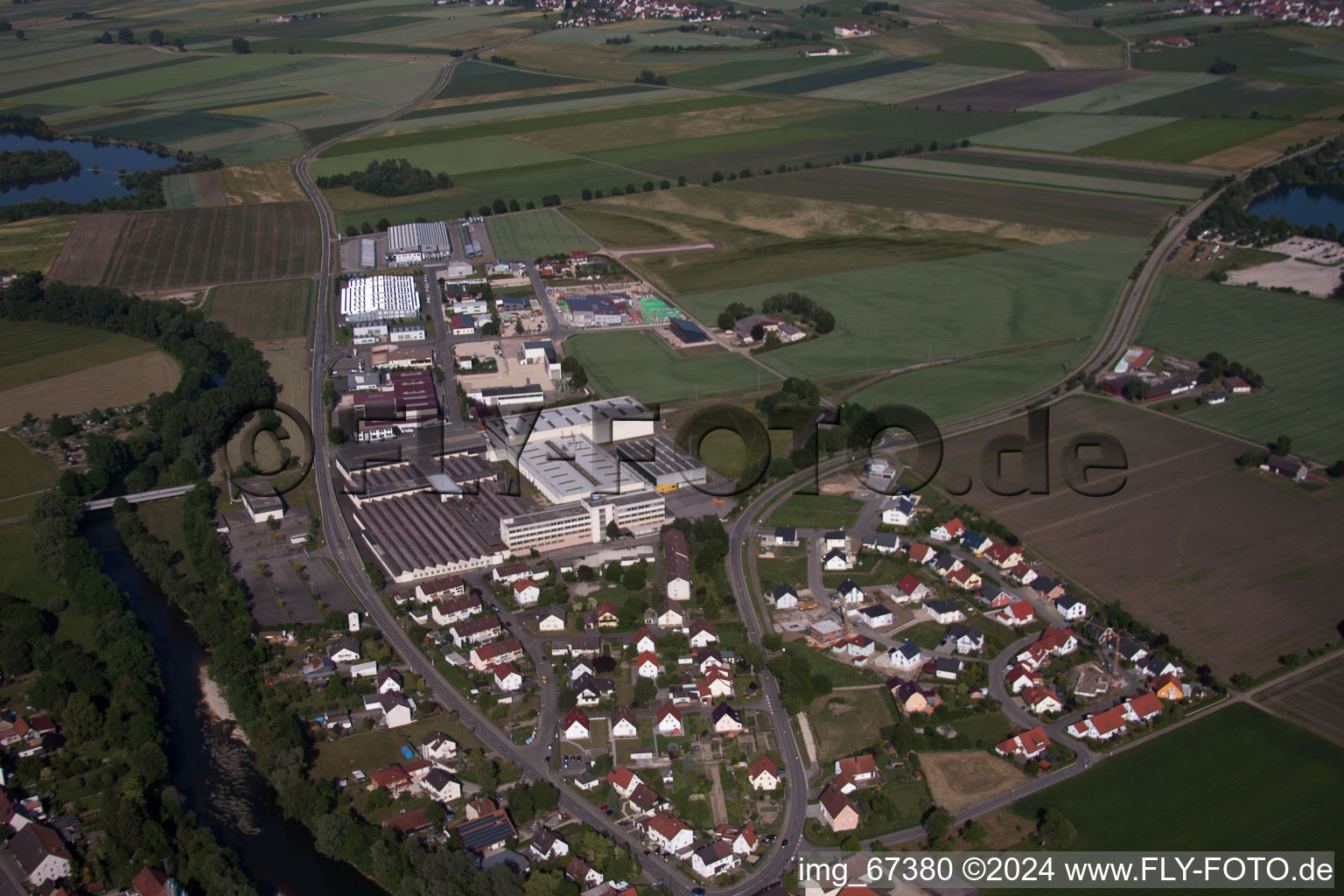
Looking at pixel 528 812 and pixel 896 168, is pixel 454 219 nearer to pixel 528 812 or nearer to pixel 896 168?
pixel 896 168

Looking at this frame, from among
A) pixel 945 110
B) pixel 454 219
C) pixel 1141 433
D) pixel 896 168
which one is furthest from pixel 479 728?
pixel 945 110

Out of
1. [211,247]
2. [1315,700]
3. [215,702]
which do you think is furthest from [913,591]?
[211,247]

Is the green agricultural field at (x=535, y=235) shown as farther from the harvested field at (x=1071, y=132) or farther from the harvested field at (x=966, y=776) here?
the harvested field at (x=966, y=776)

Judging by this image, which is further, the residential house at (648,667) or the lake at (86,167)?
the lake at (86,167)

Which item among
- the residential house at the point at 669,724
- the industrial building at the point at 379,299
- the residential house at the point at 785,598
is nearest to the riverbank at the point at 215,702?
the residential house at the point at 669,724

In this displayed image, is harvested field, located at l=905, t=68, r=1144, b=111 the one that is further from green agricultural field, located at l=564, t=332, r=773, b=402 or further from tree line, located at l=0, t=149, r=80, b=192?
tree line, located at l=0, t=149, r=80, b=192

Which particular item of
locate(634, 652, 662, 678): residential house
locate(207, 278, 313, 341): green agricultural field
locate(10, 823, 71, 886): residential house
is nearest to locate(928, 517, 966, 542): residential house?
locate(634, 652, 662, 678): residential house

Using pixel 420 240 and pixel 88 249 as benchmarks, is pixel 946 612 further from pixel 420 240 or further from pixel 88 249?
pixel 88 249
